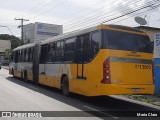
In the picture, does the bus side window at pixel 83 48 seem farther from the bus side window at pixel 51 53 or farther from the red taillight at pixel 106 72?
the bus side window at pixel 51 53

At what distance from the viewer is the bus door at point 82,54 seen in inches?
560

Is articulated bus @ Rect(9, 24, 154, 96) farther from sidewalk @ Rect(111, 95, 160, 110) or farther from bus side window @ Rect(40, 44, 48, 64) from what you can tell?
bus side window @ Rect(40, 44, 48, 64)

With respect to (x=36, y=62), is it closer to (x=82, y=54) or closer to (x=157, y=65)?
(x=157, y=65)

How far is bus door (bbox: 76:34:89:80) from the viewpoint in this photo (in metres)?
14.2

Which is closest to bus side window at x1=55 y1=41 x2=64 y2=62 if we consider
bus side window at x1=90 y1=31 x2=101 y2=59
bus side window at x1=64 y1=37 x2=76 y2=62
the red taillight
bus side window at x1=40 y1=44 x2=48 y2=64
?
bus side window at x1=64 y1=37 x2=76 y2=62

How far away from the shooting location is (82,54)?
14609 millimetres

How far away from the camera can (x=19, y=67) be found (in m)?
28.6

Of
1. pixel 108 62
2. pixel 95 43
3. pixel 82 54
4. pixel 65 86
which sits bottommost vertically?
pixel 65 86

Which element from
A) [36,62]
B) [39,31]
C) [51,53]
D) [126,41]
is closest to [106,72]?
[126,41]

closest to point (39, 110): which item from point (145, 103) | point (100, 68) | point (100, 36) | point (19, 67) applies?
point (100, 68)

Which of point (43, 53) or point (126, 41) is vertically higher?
point (126, 41)

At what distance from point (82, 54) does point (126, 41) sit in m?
2.05

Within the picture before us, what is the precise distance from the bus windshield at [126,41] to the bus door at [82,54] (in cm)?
132

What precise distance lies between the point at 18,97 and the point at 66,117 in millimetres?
5275
